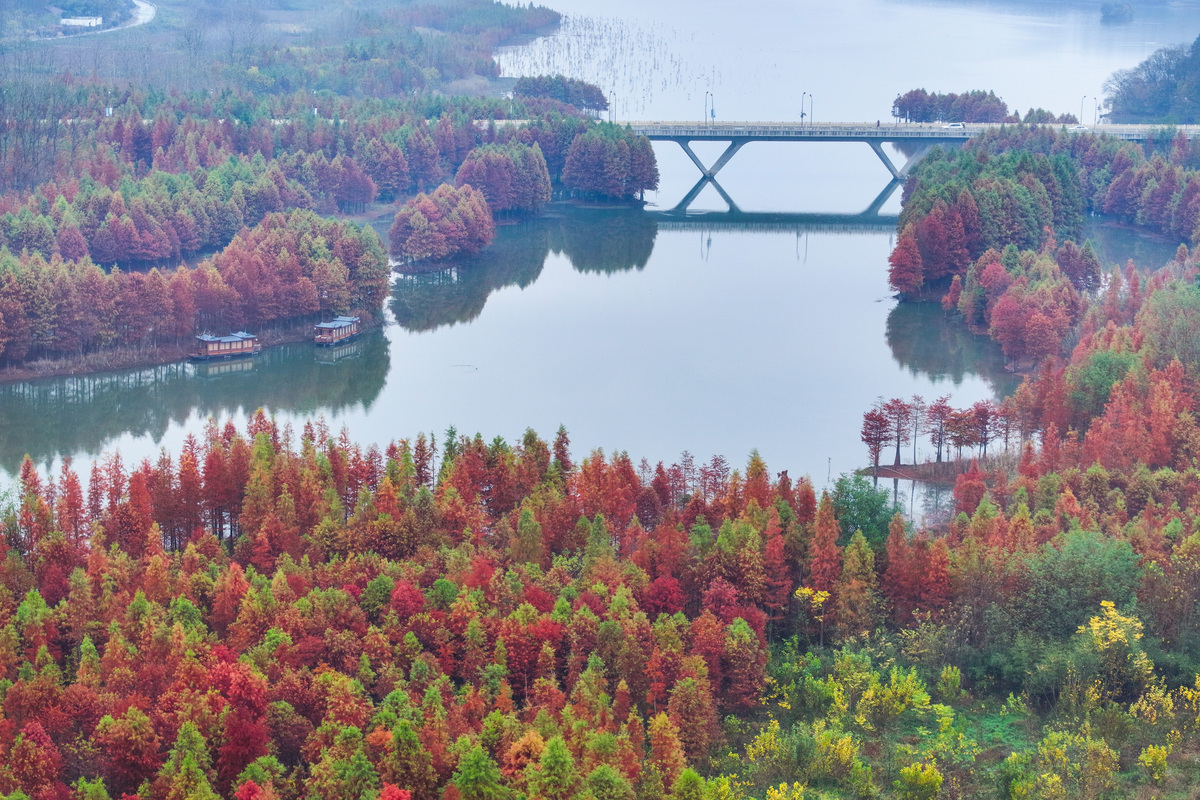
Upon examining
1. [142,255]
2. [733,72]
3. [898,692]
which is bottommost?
[898,692]

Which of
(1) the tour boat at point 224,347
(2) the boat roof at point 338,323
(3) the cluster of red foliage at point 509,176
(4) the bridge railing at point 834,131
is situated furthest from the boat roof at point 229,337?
(4) the bridge railing at point 834,131

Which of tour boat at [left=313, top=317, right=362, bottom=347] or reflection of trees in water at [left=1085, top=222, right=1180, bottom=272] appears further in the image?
reflection of trees in water at [left=1085, top=222, right=1180, bottom=272]

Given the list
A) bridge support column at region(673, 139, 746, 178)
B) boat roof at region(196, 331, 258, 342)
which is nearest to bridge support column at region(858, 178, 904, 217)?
bridge support column at region(673, 139, 746, 178)

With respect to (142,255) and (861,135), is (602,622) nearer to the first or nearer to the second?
(142,255)

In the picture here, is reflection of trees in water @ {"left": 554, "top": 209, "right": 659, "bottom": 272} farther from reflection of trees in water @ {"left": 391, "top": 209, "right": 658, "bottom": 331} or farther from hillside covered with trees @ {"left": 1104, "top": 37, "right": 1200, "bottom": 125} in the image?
hillside covered with trees @ {"left": 1104, "top": 37, "right": 1200, "bottom": 125}

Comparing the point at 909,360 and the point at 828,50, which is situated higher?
the point at 828,50

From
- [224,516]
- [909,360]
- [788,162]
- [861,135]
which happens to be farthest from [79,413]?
[788,162]
